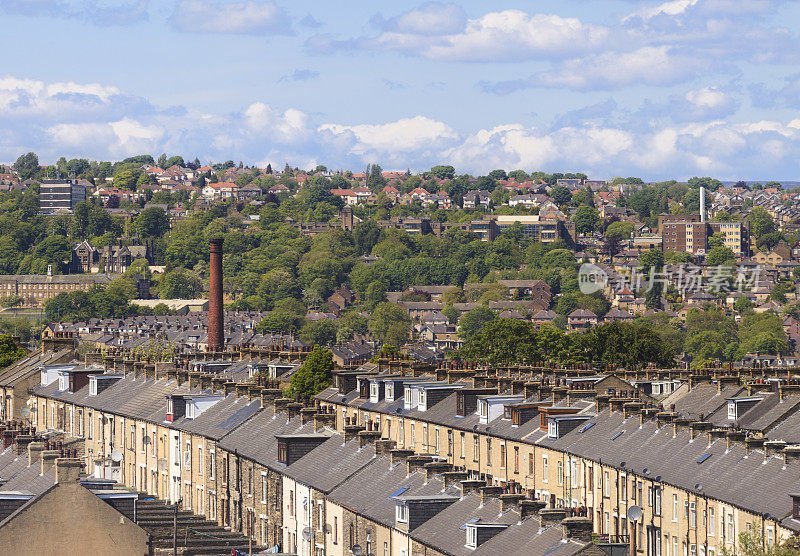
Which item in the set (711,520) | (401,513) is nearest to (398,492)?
(401,513)

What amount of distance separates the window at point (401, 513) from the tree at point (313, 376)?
130 feet

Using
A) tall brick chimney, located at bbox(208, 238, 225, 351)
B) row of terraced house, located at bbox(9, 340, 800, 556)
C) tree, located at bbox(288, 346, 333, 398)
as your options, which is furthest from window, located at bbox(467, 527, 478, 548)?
tall brick chimney, located at bbox(208, 238, 225, 351)

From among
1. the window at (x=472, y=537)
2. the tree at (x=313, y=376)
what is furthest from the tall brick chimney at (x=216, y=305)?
the window at (x=472, y=537)

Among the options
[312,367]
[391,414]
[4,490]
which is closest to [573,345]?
[312,367]

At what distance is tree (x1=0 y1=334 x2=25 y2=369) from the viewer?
339 ft

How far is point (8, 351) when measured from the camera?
105312 mm

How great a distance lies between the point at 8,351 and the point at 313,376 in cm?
2611

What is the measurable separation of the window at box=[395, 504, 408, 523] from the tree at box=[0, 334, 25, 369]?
61.6m

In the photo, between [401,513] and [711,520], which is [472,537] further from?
[711,520]

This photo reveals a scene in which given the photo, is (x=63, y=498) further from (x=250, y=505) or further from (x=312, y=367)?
(x=312, y=367)

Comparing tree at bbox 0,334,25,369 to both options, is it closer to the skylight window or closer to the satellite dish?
the skylight window

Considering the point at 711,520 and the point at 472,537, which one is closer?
the point at 472,537

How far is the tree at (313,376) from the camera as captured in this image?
84.8m

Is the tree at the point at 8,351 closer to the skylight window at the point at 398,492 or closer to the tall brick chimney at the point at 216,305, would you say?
the tall brick chimney at the point at 216,305
